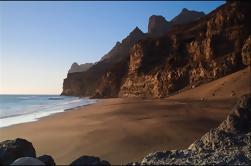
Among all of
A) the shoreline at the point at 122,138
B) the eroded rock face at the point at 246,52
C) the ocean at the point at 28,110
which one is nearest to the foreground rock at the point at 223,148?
the shoreline at the point at 122,138

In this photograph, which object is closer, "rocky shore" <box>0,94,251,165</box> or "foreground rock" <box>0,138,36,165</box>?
"rocky shore" <box>0,94,251,165</box>

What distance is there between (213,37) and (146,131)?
31.0 m

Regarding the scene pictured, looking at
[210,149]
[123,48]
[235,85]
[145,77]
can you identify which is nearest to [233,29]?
[235,85]

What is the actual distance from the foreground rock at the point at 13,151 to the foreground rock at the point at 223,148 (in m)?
2.40

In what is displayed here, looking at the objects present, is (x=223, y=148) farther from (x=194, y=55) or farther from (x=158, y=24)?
(x=158, y=24)

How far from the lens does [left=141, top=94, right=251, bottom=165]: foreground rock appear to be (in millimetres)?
6867

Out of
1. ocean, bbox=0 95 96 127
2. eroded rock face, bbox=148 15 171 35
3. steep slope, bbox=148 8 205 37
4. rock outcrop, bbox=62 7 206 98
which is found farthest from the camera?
eroded rock face, bbox=148 15 171 35

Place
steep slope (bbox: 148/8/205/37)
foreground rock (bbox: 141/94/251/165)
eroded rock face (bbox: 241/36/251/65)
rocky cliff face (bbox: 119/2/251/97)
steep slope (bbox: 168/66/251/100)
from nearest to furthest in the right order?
foreground rock (bbox: 141/94/251/165) < steep slope (bbox: 168/66/251/100) < eroded rock face (bbox: 241/36/251/65) < rocky cliff face (bbox: 119/2/251/97) < steep slope (bbox: 148/8/205/37)

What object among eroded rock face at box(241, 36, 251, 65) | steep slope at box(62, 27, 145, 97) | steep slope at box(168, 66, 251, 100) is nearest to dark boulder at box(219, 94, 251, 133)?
steep slope at box(168, 66, 251, 100)

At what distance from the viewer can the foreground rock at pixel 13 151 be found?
687cm

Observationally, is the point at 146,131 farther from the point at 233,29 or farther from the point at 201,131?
the point at 233,29

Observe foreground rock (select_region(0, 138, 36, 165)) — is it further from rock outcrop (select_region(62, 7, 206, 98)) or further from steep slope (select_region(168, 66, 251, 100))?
rock outcrop (select_region(62, 7, 206, 98))

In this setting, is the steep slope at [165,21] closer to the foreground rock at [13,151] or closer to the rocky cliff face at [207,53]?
the rocky cliff face at [207,53]

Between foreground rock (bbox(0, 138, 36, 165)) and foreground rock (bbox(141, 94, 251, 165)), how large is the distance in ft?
7.89
